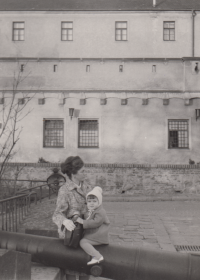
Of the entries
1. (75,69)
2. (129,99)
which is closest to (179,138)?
(129,99)

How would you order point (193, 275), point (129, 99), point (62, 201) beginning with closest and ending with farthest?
point (193, 275) < point (62, 201) < point (129, 99)

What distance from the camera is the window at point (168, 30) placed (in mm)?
24719

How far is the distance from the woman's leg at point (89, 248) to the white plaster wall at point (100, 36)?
21624mm

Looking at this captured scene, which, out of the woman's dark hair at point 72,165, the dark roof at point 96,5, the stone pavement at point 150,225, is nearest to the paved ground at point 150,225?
the stone pavement at point 150,225

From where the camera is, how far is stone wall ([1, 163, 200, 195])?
17.9 m

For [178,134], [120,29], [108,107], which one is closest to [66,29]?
[120,29]

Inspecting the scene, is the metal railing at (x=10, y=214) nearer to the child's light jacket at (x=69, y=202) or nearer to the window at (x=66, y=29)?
the child's light jacket at (x=69, y=202)

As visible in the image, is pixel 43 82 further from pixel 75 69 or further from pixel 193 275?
pixel 193 275

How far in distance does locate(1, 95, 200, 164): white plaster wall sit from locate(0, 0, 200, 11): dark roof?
27.1 feet

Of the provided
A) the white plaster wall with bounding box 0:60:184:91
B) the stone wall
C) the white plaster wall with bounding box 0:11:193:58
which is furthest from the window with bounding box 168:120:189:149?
the white plaster wall with bounding box 0:11:193:58

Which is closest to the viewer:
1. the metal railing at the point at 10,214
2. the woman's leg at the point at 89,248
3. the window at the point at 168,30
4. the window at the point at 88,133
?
the woman's leg at the point at 89,248

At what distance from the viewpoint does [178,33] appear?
80.6ft

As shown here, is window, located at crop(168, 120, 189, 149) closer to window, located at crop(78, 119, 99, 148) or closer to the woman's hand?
window, located at crop(78, 119, 99, 148)

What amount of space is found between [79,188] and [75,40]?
21868 millimetres
